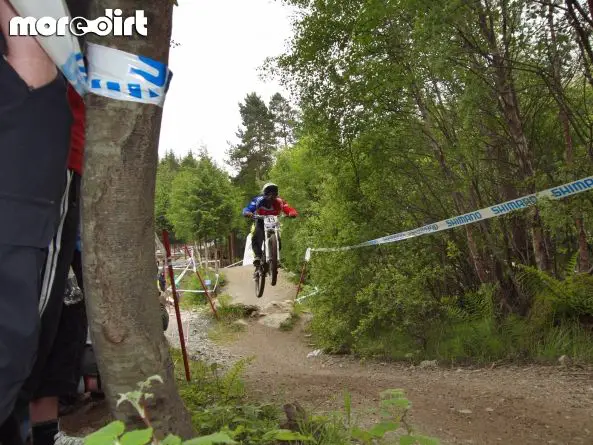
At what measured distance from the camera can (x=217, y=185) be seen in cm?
3284

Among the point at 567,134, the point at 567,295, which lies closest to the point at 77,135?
the point at 567,295

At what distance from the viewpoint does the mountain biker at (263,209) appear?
8805 millimetres

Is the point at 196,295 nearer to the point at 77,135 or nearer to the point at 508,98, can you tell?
the point at 508,98

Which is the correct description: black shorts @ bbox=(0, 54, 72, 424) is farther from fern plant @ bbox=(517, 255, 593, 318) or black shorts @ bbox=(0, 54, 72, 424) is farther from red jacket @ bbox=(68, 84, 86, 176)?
fern plant @ bbox=(517, 255, 593, 318)

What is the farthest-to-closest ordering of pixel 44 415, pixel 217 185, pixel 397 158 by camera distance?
pixel 217 185, pixel 397 158, pixel 44 415

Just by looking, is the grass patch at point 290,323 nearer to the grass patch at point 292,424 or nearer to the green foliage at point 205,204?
the grass patch at point 292,424

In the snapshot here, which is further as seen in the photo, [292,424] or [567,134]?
[567,134]

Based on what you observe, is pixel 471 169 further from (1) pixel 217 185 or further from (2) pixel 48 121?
(1) pixel 217 185

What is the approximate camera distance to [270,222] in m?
9.09

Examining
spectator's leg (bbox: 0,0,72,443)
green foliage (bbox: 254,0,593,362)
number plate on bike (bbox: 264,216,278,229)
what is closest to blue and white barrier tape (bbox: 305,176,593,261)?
green foliage (bbox: 254,0,593,362)

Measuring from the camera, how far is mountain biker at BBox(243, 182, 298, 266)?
347 inches

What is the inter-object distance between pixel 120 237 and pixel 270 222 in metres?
7.33

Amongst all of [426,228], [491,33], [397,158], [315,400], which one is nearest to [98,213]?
[315,400]

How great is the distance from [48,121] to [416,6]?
4.56 meters
